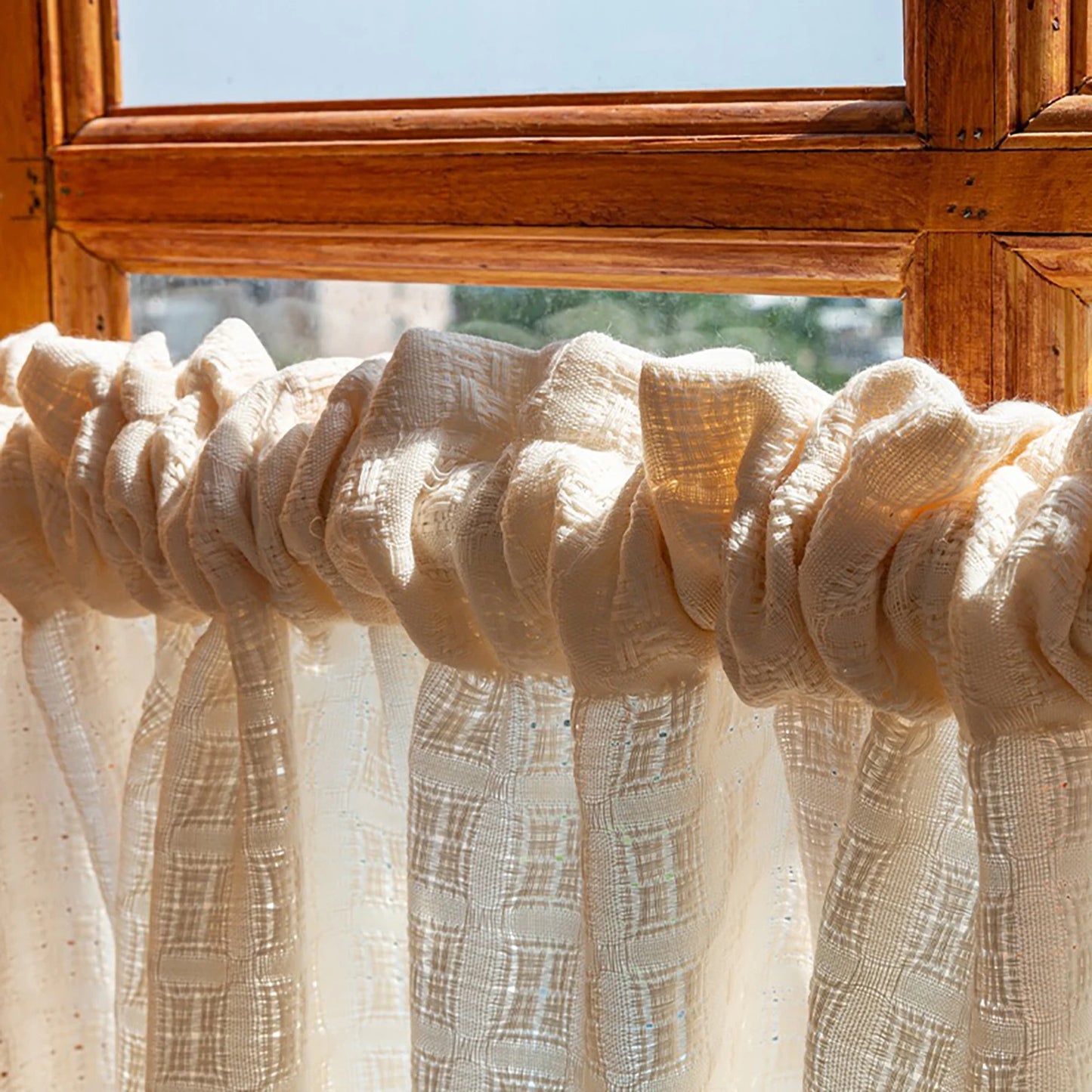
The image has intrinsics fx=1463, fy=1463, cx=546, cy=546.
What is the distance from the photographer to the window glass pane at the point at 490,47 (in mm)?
657

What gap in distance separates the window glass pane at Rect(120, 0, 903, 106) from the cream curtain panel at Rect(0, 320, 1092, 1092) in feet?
0.63

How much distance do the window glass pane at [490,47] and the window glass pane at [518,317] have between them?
102 mm

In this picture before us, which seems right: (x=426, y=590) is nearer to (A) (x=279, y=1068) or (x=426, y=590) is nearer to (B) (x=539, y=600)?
(B) (x=539, y=600)

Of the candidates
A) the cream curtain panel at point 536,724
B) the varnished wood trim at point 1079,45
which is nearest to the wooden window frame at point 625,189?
the varnished wood trim at point 1079,45

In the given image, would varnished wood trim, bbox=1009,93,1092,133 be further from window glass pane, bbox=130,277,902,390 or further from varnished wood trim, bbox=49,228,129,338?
varnished wood trim, bbox=49,228,129,338

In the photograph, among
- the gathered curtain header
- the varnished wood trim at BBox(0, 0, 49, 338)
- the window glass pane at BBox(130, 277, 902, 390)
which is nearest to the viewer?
the gathered curtain header

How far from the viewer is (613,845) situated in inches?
20.9

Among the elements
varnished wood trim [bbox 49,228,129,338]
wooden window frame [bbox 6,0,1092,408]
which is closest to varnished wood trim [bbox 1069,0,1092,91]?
wooden window frame [bbox 6,0,1092,408]

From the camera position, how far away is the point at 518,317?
77 centimetres

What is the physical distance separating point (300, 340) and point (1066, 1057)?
1.85ft

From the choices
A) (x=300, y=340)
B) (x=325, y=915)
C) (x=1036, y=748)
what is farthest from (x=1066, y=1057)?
(x=300, y=340)

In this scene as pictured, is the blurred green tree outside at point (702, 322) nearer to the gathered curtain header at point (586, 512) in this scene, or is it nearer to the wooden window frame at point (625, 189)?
the wooden window frame at point (625, 189)

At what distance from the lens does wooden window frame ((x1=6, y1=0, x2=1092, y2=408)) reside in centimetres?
60

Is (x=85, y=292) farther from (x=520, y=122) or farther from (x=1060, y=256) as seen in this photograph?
(x=1060, y=256)
